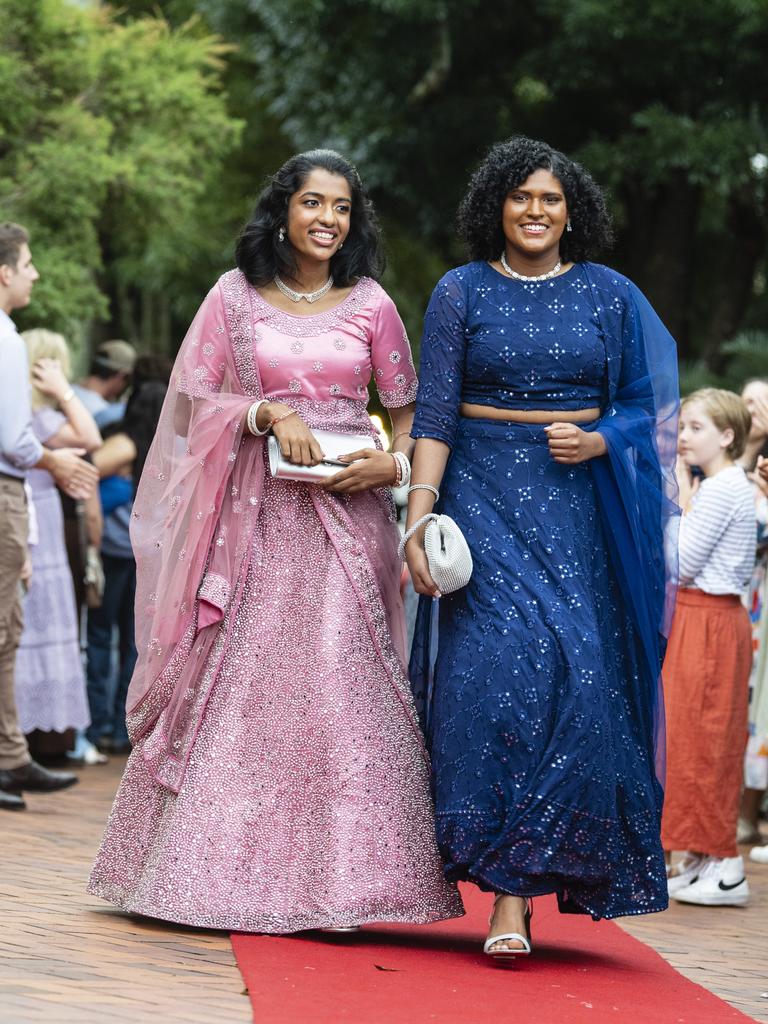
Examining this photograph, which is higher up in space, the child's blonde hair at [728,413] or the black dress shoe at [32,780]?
the child's blonde hair at [728,413]

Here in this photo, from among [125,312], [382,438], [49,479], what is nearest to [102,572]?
[49,479]

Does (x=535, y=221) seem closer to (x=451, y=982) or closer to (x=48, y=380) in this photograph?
(x=451, y=982)

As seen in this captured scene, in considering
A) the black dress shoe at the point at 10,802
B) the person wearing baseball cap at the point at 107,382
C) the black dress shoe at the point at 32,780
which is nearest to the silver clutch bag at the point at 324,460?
the black dress shoe at the point at 10,802

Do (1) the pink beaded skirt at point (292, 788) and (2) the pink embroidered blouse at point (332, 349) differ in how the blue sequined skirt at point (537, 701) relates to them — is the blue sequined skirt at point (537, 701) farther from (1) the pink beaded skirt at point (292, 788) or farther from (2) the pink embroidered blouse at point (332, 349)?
(2) the pink embroidered blouse at point (332, 349)

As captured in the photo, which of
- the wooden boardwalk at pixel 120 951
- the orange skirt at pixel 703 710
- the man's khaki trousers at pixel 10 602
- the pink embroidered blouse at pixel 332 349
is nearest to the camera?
the wooden boardwalk at pixel 120 951

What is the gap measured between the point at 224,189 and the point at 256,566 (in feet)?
51.5

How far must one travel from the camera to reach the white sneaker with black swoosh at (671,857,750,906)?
23.9 feet

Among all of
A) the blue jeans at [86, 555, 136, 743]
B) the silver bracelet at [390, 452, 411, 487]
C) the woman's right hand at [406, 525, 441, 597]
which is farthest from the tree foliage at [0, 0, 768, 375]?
the woman's right hand at [406, 525, 441, 597]

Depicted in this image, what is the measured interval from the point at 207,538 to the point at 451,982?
5.28ft

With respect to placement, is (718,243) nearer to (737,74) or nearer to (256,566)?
(737,74)

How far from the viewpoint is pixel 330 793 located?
557cm

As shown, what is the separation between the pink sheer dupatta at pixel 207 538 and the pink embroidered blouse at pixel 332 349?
0.05 metres

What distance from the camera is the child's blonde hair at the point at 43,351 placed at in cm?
967

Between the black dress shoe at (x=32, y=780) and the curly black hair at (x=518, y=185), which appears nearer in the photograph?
the curly black hair at (x=518, y=185)
